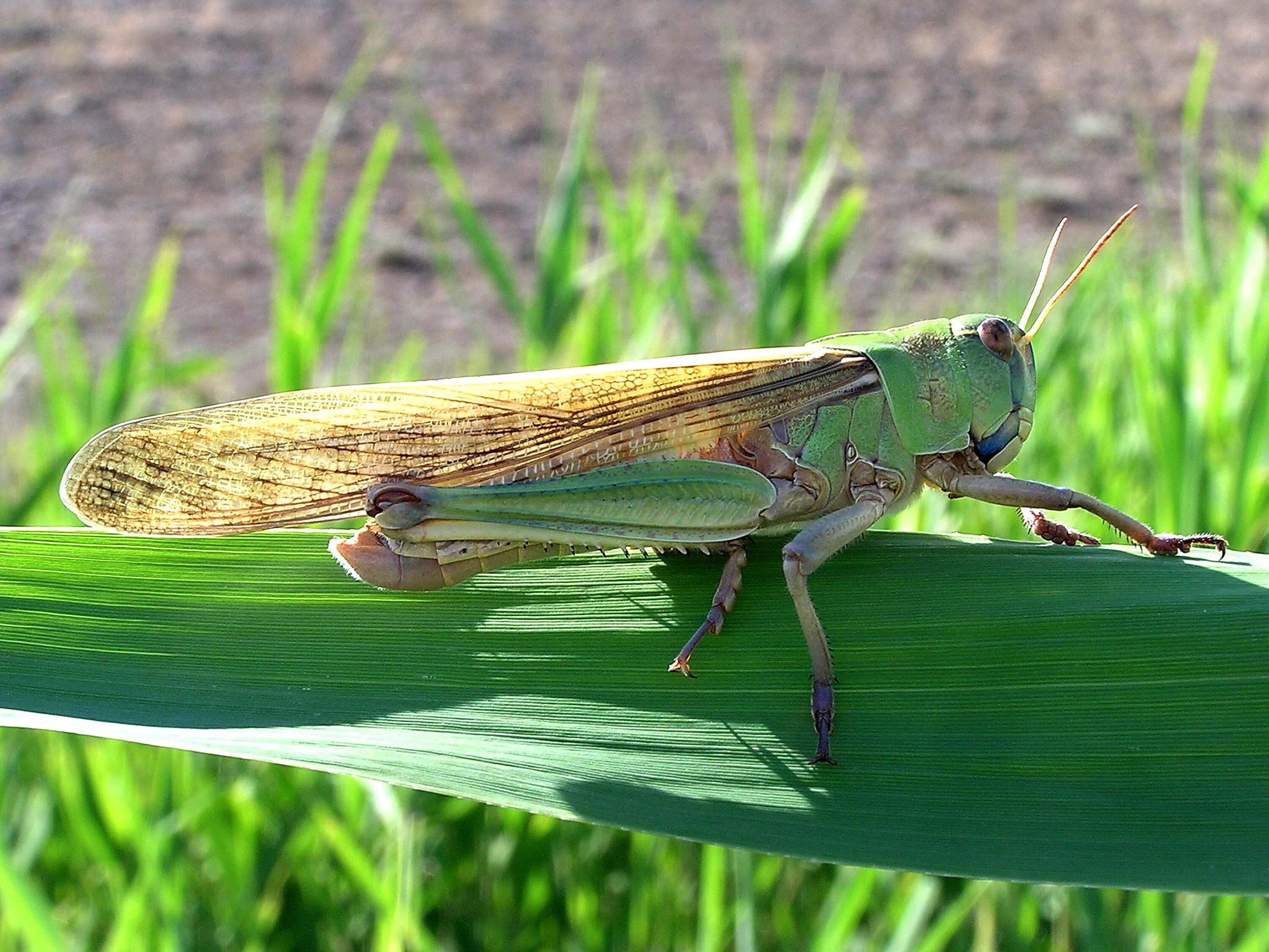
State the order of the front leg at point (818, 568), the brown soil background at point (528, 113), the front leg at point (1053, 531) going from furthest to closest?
1. the brown soil background at point (528, 113)
2. the front leg at point (1053, 531)
3. the front leg at point (818, 568)

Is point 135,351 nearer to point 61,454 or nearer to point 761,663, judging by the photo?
point 61,454

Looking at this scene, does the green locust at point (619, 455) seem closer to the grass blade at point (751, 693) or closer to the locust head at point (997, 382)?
the locust head at point (997, 382)

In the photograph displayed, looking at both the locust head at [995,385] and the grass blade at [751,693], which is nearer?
the grass blade at [751,693]

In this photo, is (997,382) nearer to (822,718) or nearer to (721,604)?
(721,604)

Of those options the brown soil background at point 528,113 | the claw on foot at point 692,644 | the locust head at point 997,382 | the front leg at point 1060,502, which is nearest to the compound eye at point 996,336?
the locust head at point 997,382

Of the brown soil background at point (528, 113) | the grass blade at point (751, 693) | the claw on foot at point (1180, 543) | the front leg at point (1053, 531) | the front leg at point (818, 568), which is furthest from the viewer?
the brown soil background at point (528, 113)

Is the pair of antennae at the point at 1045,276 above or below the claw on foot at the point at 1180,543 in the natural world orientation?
above

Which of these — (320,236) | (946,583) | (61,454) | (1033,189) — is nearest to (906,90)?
(1033,189)
